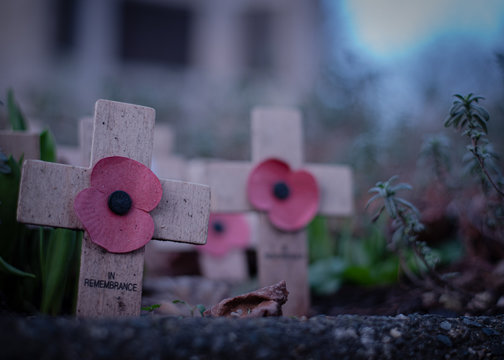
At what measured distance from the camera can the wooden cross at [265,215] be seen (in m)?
1.93

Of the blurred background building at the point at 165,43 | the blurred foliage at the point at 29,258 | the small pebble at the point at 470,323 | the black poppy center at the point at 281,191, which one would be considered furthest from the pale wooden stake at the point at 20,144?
the blurred background building at the point at 165,43

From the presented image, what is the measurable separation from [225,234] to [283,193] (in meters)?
0.89

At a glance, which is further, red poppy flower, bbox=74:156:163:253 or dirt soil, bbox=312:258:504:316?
dirt soil, bbox=312:258:504:316

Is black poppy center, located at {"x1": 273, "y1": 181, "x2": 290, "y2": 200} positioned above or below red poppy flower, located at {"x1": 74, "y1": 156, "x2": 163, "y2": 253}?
above

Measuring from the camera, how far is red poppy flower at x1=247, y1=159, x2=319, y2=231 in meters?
1.94

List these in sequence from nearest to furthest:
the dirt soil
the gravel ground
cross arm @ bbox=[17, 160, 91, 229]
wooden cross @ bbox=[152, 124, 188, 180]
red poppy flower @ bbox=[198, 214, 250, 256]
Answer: the gravel ground
cross arm @ bbox=[17, 160, 91, 229]
the dirt soil
wooden cross @ bbox=[152, 124, 188, 180]
red poppy flower @ bbox=[198, 214, 250, 256]

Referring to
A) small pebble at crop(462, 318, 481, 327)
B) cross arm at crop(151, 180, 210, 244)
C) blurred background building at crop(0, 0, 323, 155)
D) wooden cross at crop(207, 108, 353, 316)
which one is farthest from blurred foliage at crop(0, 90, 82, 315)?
blurred background building at crop(0, 0, 323, 155)

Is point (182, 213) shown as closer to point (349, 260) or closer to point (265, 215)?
point (265, 215)

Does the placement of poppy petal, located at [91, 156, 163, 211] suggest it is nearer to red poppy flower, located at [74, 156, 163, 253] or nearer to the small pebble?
red poppy flower, located at [74, 156, 163, 253]

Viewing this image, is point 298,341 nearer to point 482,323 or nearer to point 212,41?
point 482,323

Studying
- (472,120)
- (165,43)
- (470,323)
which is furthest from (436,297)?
(165,43)

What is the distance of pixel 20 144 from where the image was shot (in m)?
1.75

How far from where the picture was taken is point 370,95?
380 cm

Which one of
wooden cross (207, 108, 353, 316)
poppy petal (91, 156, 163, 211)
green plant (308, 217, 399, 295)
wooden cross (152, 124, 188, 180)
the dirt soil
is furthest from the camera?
wooden cross (152, 124, 188, 180)
